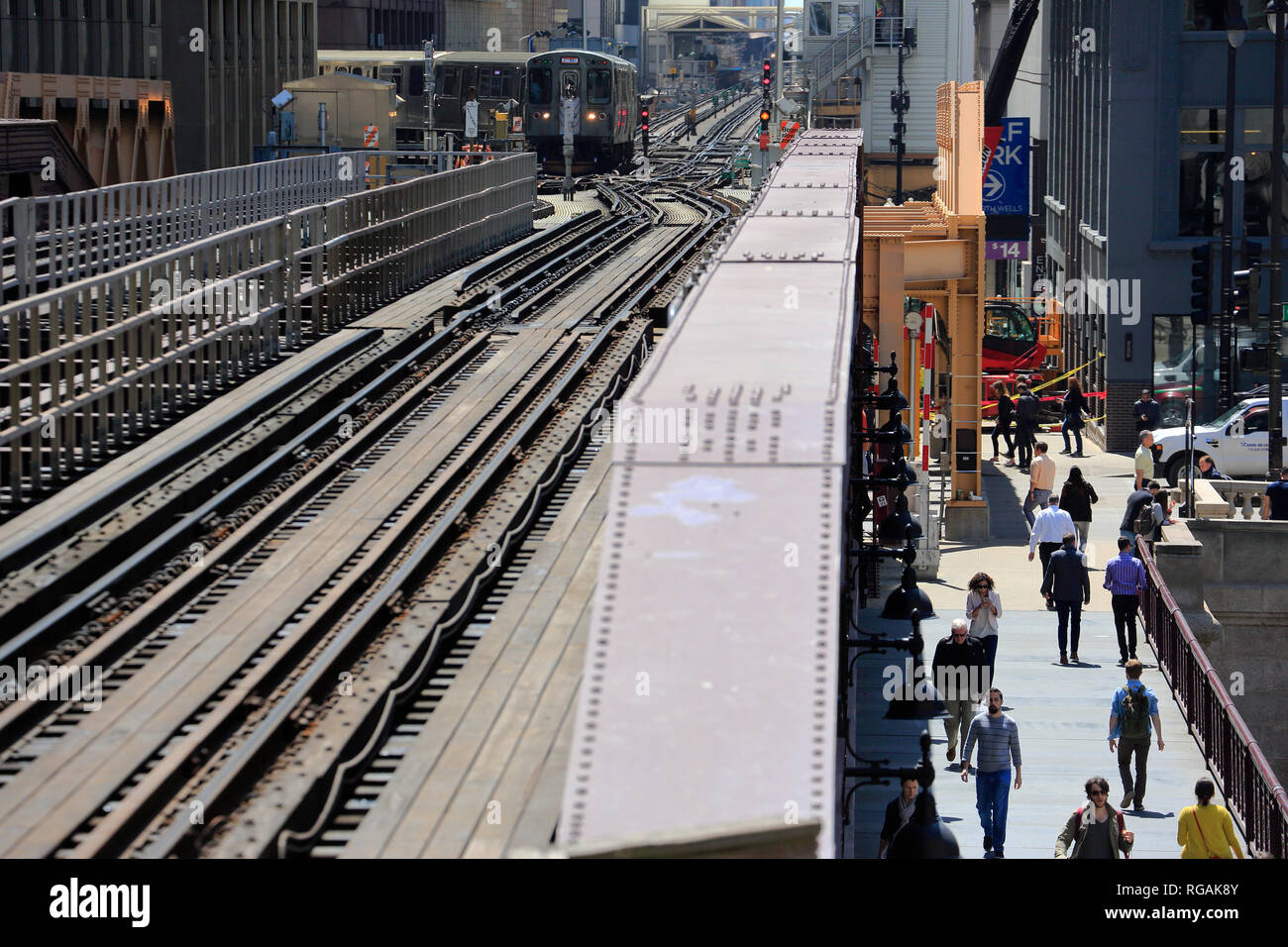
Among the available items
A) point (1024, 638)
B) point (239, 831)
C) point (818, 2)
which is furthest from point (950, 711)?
point (818, 2)

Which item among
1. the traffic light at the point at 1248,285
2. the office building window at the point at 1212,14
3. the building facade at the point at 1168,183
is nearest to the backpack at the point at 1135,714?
the traffic light at the point at 1248,285

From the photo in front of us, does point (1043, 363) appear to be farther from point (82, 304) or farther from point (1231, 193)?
point (82, 304)

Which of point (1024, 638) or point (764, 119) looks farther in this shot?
point (764, 119)

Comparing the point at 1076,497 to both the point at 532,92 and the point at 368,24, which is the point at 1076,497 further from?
the point at 368,24

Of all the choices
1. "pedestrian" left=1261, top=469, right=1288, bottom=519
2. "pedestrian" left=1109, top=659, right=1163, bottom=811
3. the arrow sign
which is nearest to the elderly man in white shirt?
"pedestrian" left=1261, top=469, right=1288, bottom=519

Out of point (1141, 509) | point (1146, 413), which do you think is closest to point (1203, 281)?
point (1146, 413)

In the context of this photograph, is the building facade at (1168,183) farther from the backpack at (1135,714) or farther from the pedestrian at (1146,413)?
the backpack at (1135,714)

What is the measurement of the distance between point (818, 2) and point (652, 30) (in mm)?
99659

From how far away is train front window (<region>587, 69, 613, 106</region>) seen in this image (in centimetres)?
6178

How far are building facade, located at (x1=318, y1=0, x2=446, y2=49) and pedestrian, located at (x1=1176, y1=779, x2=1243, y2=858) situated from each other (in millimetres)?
75969

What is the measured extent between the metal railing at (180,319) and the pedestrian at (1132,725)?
8.18 metres

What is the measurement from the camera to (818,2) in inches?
3351

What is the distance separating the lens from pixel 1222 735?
15.2m

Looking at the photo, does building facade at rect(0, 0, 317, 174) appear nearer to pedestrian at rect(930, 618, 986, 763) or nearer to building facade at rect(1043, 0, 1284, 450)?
building facade at rect(1043, 0, 1284, 450)
